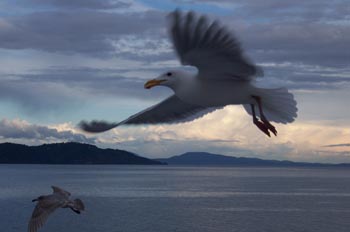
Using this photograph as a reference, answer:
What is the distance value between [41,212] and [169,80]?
510 inches

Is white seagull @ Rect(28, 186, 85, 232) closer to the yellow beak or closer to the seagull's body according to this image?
the seagull's body

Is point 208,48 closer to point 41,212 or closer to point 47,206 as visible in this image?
point 41,212

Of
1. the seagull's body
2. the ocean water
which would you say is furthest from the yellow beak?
the ocean water

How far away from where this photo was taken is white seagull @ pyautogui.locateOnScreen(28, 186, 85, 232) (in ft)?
57.9

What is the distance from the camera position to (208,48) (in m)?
6.30

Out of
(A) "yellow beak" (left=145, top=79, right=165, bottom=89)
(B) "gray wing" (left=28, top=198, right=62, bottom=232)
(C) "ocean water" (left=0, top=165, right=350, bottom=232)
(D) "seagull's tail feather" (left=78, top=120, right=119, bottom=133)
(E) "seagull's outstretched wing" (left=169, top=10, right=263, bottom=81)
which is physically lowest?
(C) "ocean water" (left=0, top=165, right=350, bottom=232)

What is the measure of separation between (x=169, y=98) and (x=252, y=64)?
287cm

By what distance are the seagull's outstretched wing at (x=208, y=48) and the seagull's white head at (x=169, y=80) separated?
0.16 metres

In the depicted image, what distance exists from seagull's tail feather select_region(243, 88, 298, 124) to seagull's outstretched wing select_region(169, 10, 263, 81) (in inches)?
66.3

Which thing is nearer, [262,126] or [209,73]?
[209,73]

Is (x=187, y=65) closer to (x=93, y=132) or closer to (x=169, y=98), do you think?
(x=93, y=132)

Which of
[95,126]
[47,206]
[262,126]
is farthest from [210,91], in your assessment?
[47,206]

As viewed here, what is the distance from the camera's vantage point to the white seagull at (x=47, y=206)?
17.7 meters

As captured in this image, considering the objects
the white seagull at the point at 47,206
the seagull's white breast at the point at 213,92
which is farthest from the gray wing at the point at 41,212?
the seagull's white breast at the point at 213,92
